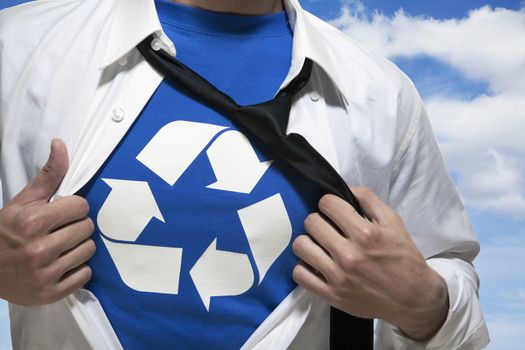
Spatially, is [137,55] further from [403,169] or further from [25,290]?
[403,169]

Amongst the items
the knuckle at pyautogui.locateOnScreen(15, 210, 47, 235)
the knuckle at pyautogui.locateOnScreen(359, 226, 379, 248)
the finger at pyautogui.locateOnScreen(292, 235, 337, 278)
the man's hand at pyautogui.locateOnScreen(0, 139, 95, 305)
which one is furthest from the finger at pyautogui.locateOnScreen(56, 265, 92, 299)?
the knuckle at pyautogui.locateOnScreen(359, 226, 379, 248)

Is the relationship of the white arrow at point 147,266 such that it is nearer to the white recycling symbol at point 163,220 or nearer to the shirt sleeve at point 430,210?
the white recycling symbol at point 163,220

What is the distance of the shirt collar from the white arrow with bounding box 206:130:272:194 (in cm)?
15

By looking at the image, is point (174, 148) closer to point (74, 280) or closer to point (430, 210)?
point (74, 280)

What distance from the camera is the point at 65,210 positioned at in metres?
1.17

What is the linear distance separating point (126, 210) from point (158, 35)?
314 mm

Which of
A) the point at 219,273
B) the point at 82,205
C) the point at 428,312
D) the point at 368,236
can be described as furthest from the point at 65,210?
the point at 428,312

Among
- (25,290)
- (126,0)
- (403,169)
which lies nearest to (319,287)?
(403,169)

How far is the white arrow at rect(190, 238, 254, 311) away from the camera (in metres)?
1.25

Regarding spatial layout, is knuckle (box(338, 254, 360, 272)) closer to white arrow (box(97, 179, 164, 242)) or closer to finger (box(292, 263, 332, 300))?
finger (box(292, 263, 332, 300))

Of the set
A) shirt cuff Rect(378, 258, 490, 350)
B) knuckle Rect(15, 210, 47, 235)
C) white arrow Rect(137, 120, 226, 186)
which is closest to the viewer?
knuckle Rect(15, 210, 47, 235)

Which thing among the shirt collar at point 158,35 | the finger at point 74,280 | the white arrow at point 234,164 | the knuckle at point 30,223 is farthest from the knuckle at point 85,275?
the shirt collar at point 158,35

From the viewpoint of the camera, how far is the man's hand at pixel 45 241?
115cm

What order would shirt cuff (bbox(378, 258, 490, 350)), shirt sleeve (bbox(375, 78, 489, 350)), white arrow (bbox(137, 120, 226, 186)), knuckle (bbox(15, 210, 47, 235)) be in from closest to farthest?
1. knuckle (bbox(15, 210, 47, 235))
2. white arrow (bbox(137, 120, 226, 186))
3. shirt cuff (bbox(378, 258, 490, 350))
4. shirt sleeve (bbox(375, 78, 489, 350))
